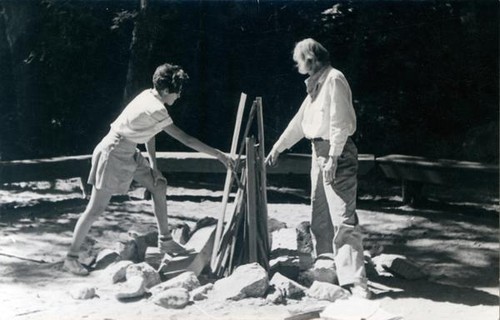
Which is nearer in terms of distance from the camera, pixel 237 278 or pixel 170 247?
pixel 237 278

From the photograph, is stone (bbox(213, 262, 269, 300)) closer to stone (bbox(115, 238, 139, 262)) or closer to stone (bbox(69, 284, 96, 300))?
stone (bbox(69, 284, 96, 300))

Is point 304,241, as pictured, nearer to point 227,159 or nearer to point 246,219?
point 246,219

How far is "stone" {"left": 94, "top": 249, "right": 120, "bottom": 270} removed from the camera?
17.6ft

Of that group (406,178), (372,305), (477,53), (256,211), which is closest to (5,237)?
(256,211)

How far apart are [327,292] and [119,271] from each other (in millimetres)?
1665

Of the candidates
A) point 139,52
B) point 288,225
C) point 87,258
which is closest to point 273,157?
point 87,258

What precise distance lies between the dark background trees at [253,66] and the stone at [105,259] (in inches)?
201

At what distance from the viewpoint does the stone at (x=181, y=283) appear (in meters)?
4.61

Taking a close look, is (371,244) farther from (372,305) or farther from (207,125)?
(207,125)

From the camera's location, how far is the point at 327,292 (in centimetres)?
454

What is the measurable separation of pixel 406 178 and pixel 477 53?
3630 mm

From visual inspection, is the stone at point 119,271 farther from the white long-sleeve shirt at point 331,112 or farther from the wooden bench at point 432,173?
the wooden bench at point 432,173

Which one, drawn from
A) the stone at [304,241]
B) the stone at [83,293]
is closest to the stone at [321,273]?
the stone at [304,241]

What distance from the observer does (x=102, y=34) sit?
11.0 m
